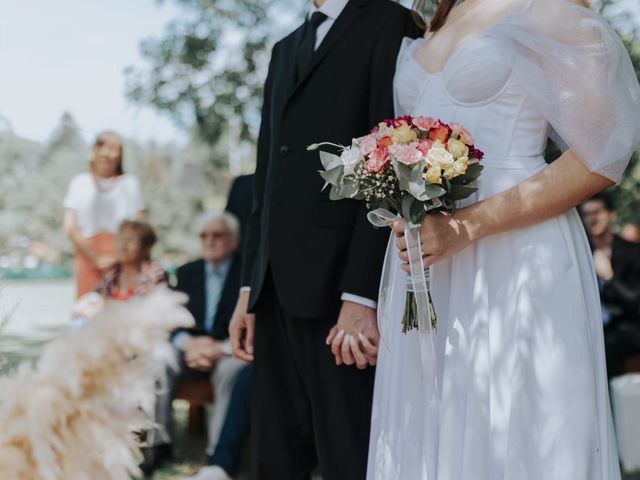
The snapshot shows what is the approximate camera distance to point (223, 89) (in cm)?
884

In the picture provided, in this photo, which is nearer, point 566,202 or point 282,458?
point 566,202

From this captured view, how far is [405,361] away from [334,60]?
3.24 feet

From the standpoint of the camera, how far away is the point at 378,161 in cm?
214

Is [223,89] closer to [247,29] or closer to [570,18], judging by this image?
[247,29]

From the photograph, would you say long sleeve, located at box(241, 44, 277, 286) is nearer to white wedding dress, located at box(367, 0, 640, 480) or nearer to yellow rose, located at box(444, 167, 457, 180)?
white wedding dress, located at box(367, 0, 640, 480)

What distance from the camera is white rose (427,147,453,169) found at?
211 centimetres

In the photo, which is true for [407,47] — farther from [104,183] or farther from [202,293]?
[104,183]

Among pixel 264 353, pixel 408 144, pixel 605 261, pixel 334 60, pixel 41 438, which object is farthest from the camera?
pixel 605 261

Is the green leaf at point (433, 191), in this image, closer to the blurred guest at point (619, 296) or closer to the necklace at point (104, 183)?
the blurred guest at point (619, 296)

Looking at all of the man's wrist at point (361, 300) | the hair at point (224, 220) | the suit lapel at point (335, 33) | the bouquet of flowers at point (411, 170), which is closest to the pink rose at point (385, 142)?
the bouquet of flowers at point (411, 170)

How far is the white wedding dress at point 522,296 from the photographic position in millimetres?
2209

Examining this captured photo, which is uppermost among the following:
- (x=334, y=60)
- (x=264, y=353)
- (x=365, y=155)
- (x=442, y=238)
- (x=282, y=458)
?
(x=334, y=60)

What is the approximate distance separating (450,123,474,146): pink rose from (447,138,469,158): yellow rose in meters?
0.02

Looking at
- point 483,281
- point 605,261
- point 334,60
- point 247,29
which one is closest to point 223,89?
point 247,29
